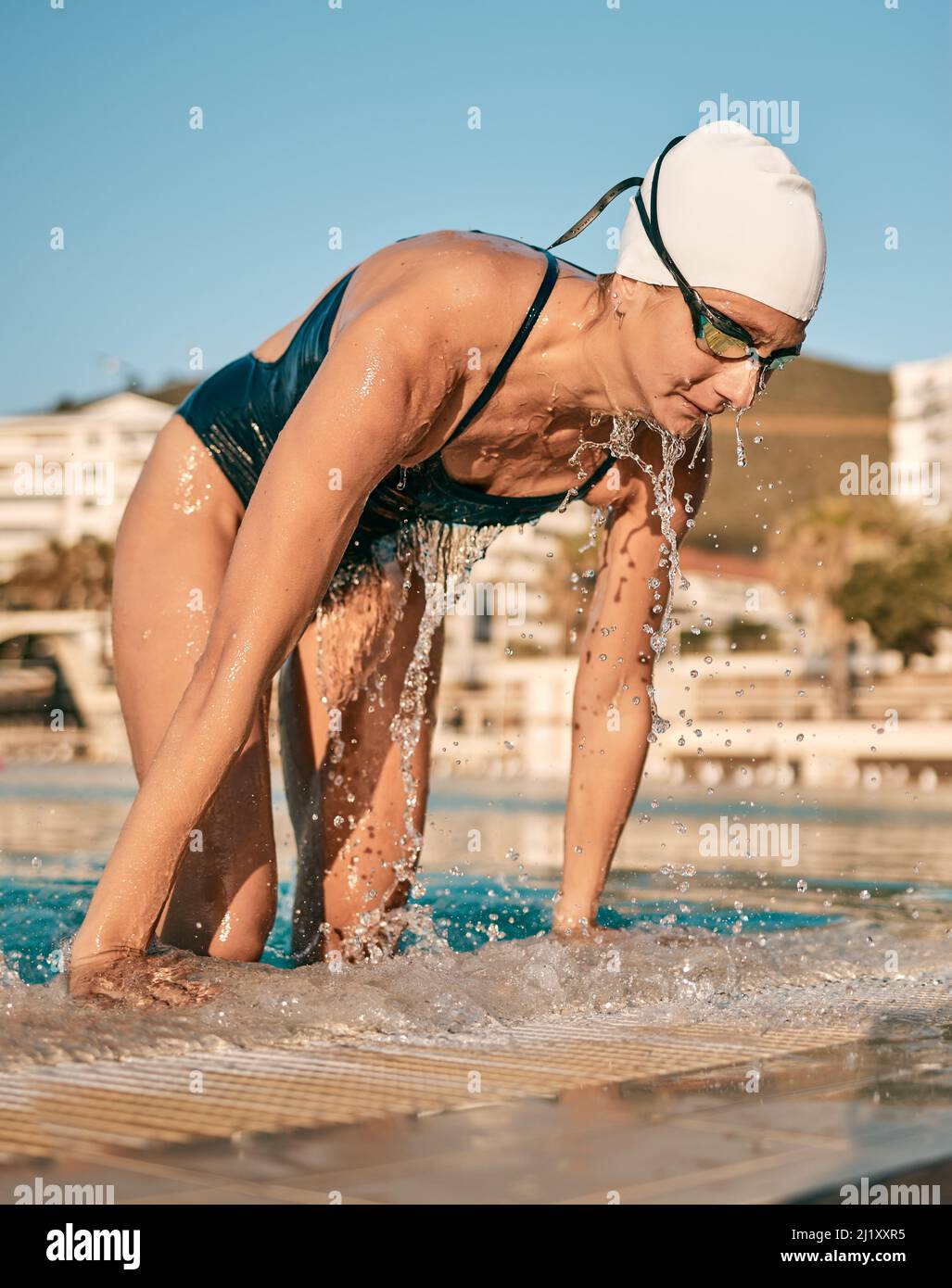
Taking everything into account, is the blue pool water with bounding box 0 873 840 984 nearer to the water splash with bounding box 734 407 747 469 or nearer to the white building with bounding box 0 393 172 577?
the water splash with bounding box 734 407 747 469

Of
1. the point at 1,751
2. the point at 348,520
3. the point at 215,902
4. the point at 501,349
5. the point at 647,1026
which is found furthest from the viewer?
the point at 1,751

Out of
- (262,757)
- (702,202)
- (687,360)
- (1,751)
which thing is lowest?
(1,751)

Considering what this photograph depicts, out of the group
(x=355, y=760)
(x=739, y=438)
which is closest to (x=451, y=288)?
(x=739, y=438)

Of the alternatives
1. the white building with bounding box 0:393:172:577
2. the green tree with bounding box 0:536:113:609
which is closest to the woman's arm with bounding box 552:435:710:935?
the green tree with bounding box 0:536:113:609

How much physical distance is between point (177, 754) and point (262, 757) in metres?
0.76

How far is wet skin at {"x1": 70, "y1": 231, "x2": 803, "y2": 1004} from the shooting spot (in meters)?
2.52

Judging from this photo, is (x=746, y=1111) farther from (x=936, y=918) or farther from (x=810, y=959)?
(x=936, y=918)

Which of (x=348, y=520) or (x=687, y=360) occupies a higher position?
(x=687, y=360)

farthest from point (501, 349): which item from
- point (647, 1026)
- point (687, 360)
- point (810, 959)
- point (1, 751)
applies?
point (1, 751)

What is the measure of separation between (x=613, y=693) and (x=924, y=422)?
310 feet

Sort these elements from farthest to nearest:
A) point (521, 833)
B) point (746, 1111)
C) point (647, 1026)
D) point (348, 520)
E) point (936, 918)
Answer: point (521, 833) → point (936, 918) → point (348, 520) → point (647, 1026) → point (746, 1111)

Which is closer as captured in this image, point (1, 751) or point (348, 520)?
point (348, 520)

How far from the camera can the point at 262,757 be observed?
3252 mm

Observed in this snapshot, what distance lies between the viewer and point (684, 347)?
106 inches
